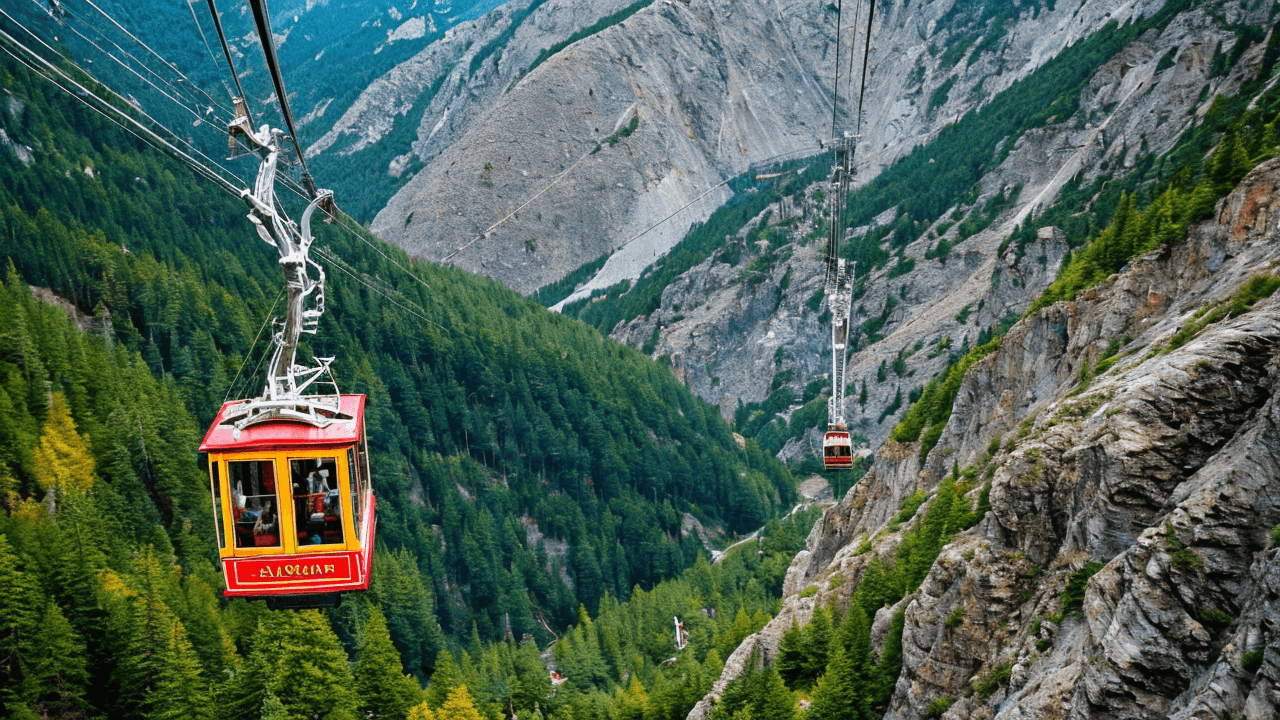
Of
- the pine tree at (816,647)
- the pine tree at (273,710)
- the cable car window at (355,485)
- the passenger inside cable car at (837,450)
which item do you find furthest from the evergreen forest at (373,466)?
the cable car window at (355,485)

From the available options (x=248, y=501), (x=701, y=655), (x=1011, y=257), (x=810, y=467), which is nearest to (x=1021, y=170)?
(x=1011, y=257)

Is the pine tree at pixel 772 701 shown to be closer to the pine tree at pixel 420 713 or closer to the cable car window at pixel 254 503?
the pine tree at pixel 420 713

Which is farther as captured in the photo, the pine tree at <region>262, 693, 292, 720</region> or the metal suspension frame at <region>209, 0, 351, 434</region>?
the pine tree at <region>262, 693, 292, 720</region>

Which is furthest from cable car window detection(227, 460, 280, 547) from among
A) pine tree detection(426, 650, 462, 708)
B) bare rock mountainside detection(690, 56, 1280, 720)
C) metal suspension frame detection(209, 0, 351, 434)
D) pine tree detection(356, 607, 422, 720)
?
pine tree detection(426, 650, 462, 708)

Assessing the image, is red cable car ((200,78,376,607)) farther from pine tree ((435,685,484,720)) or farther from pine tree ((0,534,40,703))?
pine tree ((0,534,40,703))

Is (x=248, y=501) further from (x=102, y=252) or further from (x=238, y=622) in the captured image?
(x=102, y=252)
